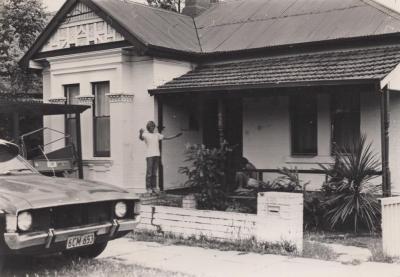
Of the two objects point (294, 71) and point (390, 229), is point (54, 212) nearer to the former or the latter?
point (390, 229)

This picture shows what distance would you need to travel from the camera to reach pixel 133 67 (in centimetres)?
1452

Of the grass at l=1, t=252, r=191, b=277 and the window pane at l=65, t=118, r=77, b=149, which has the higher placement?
the window pane at l=65, t=118, r=77, b=149

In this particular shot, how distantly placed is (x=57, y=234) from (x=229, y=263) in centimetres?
236

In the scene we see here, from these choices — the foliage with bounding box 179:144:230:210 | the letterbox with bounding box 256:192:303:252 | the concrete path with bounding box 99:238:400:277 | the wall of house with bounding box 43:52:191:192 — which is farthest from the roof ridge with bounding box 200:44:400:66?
the concrete path with bounding box 99:238:400:277

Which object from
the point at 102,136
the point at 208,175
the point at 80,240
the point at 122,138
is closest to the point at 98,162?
the point at 102,136

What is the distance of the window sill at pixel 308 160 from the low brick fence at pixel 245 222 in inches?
200

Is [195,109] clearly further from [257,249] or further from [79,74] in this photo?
[257,249]

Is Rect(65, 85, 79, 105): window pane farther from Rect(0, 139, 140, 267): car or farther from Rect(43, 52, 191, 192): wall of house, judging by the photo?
Rect(0, 139, 140, 267): car

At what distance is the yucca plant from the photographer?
33.2 ft

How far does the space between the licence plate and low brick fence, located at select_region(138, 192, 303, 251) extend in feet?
8.62

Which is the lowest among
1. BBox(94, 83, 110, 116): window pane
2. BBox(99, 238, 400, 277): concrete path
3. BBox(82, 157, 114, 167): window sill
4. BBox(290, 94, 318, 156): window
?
BBox(99, 238, 400, 277): concrete path

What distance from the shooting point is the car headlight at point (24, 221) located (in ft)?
20.2

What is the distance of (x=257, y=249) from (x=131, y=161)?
6.85 m

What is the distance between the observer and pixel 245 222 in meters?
8.61
